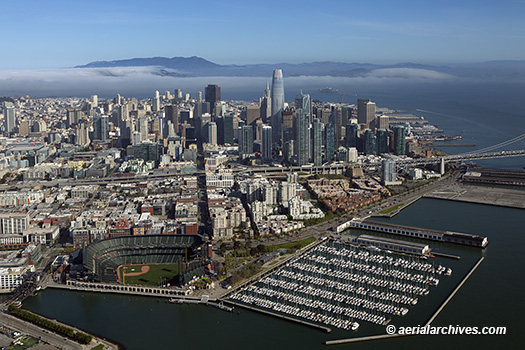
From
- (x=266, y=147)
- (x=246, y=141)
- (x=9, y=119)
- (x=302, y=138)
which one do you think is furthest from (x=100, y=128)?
(x=302, y=138)

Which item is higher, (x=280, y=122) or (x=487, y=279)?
(x=280, y=122)

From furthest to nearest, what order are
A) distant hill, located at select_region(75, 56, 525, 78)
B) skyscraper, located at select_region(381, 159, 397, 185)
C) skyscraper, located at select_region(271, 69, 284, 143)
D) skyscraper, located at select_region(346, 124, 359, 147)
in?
distant hill, located at select_region(75, 56, 525, 78), skyscraper, located at select_region(271, 69, 284, 143), skyscraper, located at select_region(346, 124, 359, 147), skyscraper, located at select_region(381, 159, 397, 185)

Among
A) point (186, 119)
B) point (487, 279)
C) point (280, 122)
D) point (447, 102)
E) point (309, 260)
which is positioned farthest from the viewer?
point (447, 102)

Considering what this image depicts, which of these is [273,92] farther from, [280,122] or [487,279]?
[487,279]

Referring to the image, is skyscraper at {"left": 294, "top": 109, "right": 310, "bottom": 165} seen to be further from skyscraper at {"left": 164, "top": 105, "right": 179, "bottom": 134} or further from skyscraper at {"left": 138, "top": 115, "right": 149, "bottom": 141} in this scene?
skyscraper at {"left": 164, "top": 105, "right": 179, "bottom": 134}

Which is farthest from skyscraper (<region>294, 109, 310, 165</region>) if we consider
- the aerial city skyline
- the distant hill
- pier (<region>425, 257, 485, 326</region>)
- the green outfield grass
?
the distant hill

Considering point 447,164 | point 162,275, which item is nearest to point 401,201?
point 447,164
